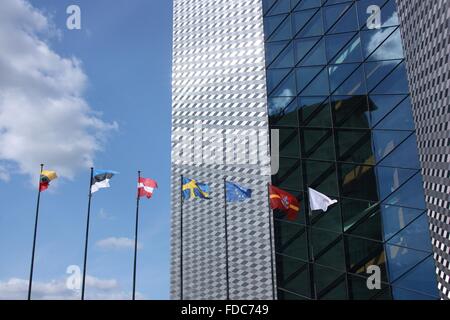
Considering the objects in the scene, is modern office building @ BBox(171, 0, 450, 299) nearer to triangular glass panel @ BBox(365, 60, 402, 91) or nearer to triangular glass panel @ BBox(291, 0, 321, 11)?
triangular glass panel @ BBox(365, 60, 402, 91)

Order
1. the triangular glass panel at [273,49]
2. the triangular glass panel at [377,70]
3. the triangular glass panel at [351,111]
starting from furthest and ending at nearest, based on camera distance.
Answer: the triangular glass panel at [273,49] < the triangular glass panel at [351,111] < the triangular glass panel at [377,70]

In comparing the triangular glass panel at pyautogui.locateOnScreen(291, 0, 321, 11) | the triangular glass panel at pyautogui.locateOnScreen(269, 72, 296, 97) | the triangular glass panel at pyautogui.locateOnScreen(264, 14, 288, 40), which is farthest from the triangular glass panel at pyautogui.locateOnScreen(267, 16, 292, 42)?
the triangular glass panel at pyautogui.locateOnScreen(269, 72, 296, 97)

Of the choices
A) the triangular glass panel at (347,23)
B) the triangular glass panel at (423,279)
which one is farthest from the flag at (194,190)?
the triangular glass panel at (347,23)

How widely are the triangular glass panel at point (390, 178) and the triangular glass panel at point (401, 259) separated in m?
3.51

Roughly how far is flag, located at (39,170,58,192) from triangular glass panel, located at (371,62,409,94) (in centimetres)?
2103

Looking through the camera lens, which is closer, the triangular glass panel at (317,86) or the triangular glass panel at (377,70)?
the triangular glass panel at (377,70)

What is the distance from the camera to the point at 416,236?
3275cm

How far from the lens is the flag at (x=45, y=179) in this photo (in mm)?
32062

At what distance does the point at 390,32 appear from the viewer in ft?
124

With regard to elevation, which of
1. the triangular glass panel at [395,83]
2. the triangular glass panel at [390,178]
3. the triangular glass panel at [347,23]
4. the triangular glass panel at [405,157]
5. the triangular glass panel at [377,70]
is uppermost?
the triangular glass panel at [347,23]

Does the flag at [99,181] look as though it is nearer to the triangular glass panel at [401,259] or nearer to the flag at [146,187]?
the flag at [146,187]

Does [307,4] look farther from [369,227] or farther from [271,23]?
[369,227]
